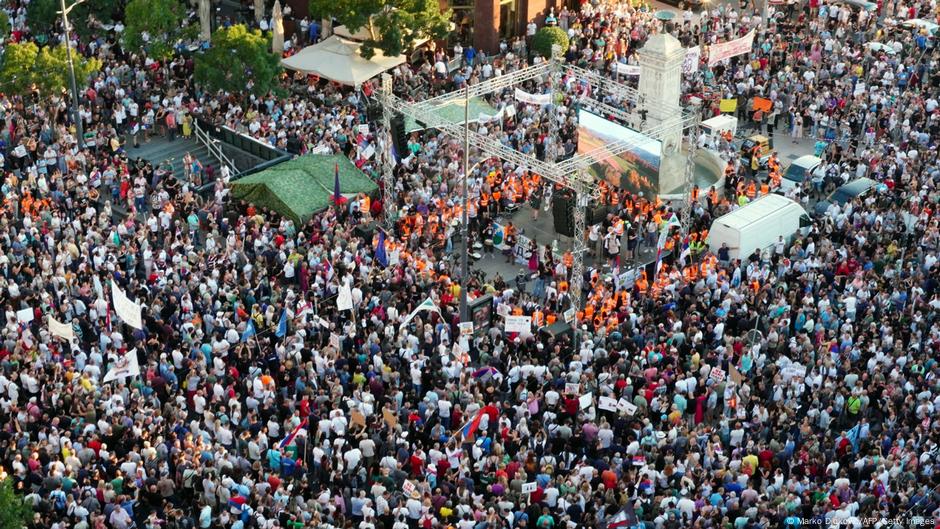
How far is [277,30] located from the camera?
50.7m

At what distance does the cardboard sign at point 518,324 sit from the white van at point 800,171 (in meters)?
12.5

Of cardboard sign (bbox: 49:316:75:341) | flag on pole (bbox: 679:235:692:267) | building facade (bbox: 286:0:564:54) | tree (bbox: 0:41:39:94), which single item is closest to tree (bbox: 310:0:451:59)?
building facade (bbox: 286:0:564:54)

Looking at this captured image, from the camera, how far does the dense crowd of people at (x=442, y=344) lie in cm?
2931

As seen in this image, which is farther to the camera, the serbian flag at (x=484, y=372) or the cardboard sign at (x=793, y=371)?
the serbian flag at (x=484, y=372)

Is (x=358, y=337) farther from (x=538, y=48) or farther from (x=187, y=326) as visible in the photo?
(x=538, y=48)

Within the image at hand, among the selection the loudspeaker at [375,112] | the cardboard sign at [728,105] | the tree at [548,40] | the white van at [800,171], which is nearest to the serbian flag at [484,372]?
the loudspeaker at [375,112]

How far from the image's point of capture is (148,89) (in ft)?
161

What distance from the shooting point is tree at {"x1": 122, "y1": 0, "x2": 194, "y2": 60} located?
48.2 m

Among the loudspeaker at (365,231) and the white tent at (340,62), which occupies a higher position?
the white tent at (340,62)

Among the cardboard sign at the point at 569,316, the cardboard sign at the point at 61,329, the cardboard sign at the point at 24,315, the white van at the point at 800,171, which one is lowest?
the white van at the point at 800,171

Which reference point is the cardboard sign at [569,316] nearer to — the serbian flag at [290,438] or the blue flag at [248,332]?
the blue flag at [248,332]

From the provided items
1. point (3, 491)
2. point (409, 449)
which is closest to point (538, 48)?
point (409, 449)

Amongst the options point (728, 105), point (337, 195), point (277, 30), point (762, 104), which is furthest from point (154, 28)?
point (762, 104)

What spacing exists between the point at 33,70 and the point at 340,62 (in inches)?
378
